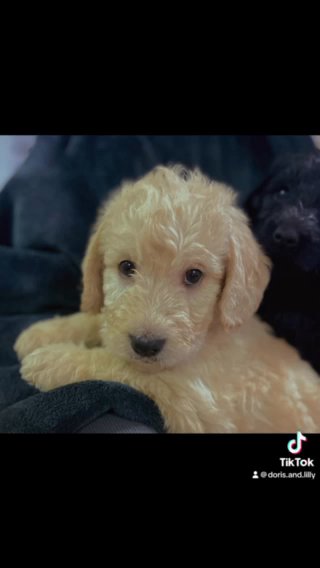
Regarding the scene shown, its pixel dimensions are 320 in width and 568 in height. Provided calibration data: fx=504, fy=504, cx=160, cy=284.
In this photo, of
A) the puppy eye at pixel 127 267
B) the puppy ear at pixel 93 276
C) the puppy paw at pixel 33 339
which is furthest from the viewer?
the puppy paw at pixel 33 339

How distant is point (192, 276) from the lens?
134 centimetres

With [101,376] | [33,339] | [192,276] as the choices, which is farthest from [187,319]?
[33,339]

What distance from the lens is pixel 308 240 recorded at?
144cm

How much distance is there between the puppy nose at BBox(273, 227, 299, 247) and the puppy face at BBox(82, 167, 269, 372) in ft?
0.26

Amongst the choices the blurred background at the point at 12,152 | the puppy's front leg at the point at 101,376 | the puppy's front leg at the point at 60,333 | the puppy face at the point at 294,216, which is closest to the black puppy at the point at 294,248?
the puppy face at the point at 294,216

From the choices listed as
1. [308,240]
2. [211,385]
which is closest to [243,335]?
[211,385]

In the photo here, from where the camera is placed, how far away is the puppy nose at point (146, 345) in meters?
1.24

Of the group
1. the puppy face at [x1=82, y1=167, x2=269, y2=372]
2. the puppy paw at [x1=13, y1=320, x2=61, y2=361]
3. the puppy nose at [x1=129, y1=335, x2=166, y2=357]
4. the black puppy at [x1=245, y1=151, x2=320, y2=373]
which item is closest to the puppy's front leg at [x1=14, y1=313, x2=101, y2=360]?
the puppy paw at [x1=13, y1=320, x2=61, y2=361]
